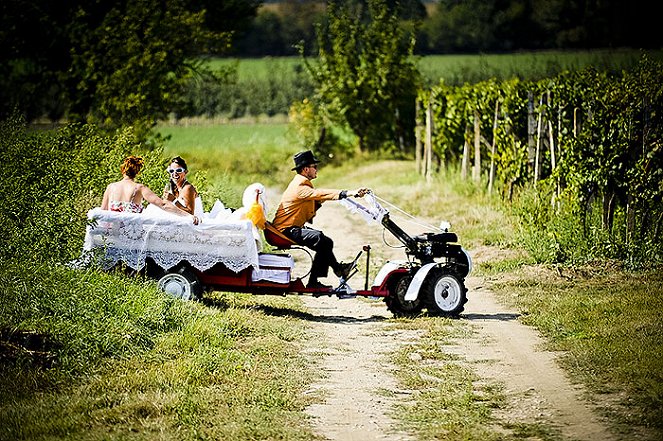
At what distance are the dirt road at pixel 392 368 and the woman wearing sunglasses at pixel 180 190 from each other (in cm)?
200

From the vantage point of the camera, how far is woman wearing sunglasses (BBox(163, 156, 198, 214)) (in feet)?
46.2

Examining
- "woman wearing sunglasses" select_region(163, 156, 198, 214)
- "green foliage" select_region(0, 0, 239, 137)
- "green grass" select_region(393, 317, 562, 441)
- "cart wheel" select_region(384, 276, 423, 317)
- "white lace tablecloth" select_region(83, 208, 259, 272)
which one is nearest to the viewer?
"green grass" select_region(393, 317, 562, 441)

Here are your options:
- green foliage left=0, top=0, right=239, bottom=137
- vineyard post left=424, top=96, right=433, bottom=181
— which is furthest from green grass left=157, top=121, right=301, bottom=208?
vineyard post left=424, top=96, right=433, bottom=181

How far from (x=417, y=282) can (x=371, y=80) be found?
23.3m

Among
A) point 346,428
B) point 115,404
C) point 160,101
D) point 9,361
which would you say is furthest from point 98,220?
point 160,101

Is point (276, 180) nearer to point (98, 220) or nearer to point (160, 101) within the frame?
point (160, 101)

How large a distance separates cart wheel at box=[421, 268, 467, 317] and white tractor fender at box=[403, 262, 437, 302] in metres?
0.05

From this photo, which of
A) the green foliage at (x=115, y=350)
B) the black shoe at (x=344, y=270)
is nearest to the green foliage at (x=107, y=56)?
the green foliage at (x=115, y=350)

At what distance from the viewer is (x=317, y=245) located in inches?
537

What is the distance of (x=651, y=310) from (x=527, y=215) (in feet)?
20.7

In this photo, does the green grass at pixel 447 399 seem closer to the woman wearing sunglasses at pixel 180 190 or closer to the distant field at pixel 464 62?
the woman wearing sunglasses at pixel 180 190

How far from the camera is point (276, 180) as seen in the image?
114ft

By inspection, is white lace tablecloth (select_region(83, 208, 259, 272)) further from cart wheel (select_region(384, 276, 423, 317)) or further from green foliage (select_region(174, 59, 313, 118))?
green foliage (select_region(174, 59, 313, 118))

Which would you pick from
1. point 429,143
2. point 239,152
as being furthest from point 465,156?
point 239,152
